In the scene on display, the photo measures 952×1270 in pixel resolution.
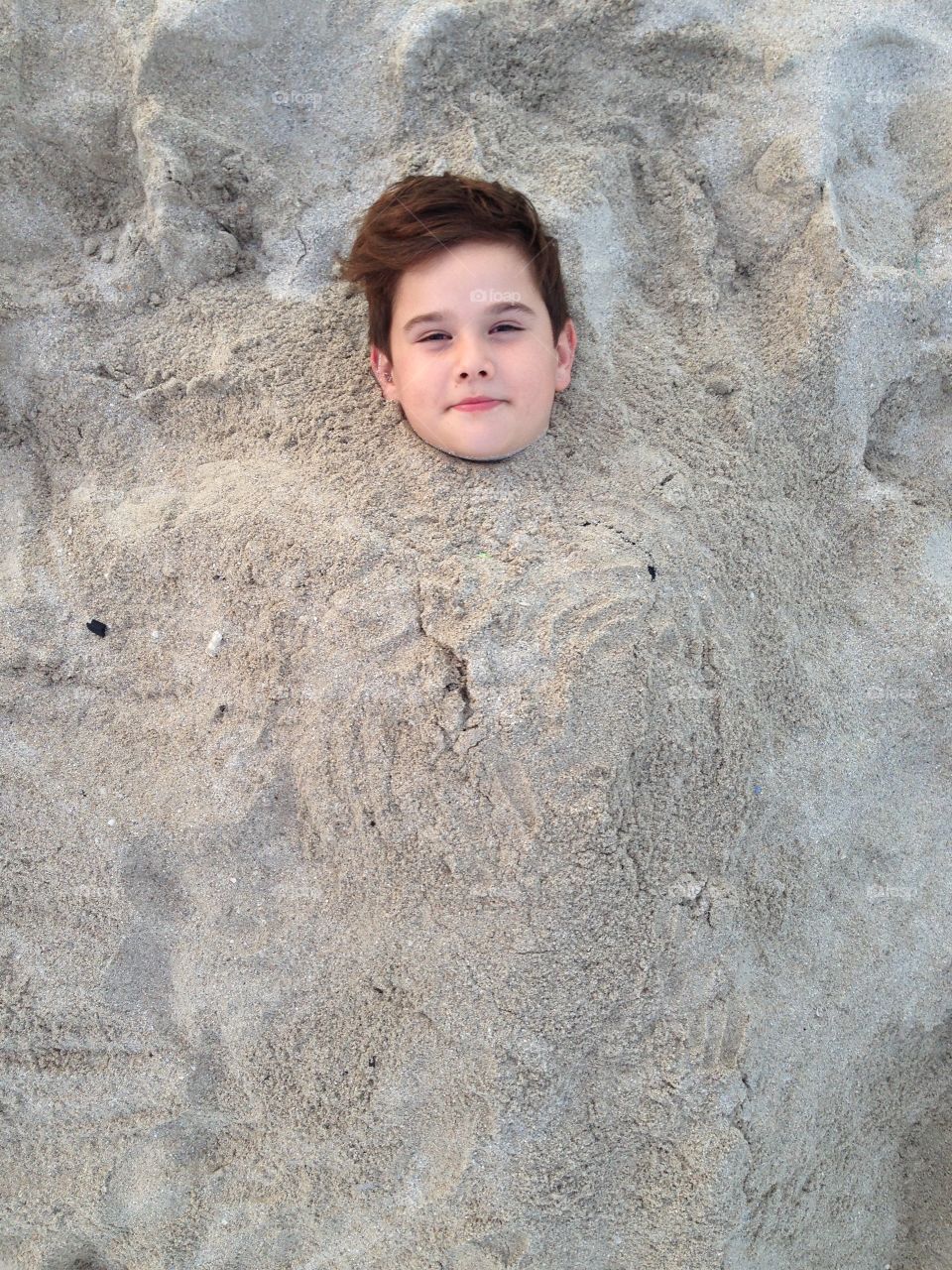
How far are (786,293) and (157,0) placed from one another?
173 centimetres

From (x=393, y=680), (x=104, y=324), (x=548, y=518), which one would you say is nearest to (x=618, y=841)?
(x=393, y=680)

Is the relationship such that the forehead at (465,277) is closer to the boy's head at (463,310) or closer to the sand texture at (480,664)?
the boy's head at (463,310)

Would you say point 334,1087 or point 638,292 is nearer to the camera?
point 334,1087

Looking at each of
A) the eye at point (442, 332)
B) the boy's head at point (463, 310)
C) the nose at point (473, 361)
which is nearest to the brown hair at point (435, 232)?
the boy's head at point (463, 310)

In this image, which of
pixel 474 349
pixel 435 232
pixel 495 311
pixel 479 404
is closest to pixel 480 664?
pixel 479 404

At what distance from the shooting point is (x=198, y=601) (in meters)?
2.07

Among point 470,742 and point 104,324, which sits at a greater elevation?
point 104,324

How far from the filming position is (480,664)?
192cm

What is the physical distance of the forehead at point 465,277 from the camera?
6.64ft

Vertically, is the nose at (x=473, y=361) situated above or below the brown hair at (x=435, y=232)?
below

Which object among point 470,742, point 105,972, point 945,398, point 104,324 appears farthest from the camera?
point 945,398

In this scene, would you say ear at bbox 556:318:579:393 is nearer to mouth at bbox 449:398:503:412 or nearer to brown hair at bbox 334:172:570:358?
brown hair at bbox 334:172:570:358

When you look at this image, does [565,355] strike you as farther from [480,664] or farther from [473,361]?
[480,664]

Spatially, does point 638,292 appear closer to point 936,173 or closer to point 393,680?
point 936,173
